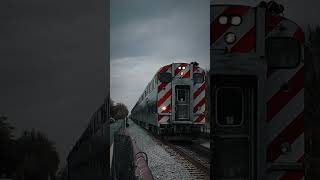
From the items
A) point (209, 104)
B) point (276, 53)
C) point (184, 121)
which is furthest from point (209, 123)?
point (184, 121)

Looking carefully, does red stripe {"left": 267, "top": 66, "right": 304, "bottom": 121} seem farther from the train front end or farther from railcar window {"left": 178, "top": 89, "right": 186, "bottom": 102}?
railcar window {"left": 178, "top": 89, "right": 186, "bottom": 102}

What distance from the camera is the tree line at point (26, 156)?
139 centimetres

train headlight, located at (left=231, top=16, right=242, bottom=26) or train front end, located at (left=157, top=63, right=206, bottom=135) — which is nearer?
train headlight, located at (left=231, top=16, right=242, bottom=26)

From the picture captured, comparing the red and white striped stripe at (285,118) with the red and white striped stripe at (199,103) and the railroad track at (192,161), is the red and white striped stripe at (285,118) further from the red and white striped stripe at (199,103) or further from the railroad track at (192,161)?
the railroad track at (192,161)

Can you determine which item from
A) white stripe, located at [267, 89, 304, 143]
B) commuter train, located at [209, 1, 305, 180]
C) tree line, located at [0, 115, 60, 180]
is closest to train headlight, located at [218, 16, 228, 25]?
commuter train, located at [209, 1, 305, 180]

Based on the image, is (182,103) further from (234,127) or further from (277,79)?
(277,79)

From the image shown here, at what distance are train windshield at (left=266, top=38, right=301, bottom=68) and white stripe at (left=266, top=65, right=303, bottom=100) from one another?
30mm

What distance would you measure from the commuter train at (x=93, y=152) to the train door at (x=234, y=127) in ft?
1.89

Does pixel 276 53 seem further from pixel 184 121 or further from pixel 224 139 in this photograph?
pixel 184 121

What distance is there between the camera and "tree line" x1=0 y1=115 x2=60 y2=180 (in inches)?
54.9

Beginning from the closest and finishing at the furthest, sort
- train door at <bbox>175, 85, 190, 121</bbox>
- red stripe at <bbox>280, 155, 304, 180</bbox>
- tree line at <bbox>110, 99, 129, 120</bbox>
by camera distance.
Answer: tree line at <bbox>110, 99, 129, 120</bbox> → red stripe at <bbox>280, 155, 304, 180</bbox> → train door at <bbox>175, 85, 190, 121</bbox>

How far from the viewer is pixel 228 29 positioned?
1715 millimetres

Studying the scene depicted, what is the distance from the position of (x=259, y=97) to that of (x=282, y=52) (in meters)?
0.28

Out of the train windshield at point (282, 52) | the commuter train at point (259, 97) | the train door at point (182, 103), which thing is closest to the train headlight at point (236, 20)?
the commuter train at point (259, 97)
